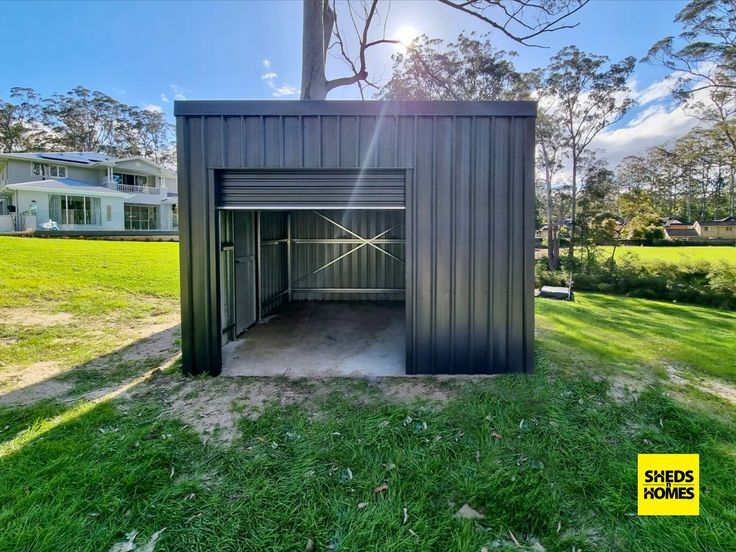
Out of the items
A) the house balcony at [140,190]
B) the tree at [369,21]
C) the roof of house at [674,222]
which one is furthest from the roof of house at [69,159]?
the roof of house at [674,222]

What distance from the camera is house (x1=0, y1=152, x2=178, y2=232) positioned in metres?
20.1

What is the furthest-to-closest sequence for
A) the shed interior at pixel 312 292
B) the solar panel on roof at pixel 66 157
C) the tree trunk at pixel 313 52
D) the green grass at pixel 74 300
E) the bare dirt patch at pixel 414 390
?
the solar panel on roof at pixel 66 157 < the tree trunk at pixel 313 52 < the green grass at pixel 74 300 < the shed interior at pixel 312 292 < the bare dirt patch at pixel 414 390

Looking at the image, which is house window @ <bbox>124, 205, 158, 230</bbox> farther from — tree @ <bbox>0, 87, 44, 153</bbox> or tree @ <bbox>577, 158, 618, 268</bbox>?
tree @ <bbox>577, 158, 618, 268</bbox>

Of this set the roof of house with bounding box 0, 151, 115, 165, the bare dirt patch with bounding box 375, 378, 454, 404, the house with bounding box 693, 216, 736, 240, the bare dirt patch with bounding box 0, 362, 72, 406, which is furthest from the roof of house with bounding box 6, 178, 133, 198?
the house with bounding box 693, 216, 736, 240

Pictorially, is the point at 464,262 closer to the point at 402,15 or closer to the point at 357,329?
the point at 357,329

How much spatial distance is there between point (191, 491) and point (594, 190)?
→ 1924cm

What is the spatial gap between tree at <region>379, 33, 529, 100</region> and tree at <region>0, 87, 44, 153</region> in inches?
1452

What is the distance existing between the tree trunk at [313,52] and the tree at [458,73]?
33.7 ft

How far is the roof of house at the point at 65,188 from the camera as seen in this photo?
20.0 metres

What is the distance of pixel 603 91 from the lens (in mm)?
16969

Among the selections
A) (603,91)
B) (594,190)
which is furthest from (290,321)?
(603,91)

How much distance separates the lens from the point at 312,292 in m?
8.92

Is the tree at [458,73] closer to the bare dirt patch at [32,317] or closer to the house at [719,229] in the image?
the bare dirt patch at [32,317]

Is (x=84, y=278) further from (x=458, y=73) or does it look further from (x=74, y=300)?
(x=458, y=73)
